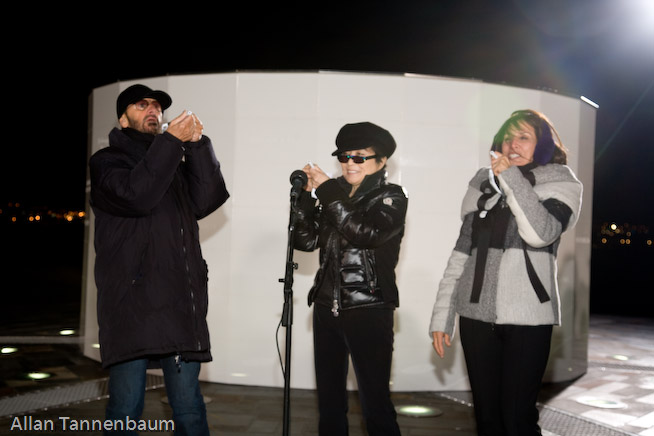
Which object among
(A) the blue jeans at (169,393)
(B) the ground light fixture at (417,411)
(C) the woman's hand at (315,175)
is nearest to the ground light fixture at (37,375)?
(B) the ground light fixture at (417,411)

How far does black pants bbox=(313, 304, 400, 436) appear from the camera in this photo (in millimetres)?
2594

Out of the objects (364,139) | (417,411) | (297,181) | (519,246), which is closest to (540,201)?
(519,246)

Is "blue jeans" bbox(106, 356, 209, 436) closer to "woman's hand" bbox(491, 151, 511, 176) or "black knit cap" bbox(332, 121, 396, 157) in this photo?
"black knit cap" bbox(332, 121, 396, 157)

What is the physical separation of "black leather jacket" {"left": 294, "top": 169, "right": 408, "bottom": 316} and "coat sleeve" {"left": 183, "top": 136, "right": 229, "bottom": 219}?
0.36 m

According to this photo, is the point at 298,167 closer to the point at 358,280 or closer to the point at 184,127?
the point at 358,280

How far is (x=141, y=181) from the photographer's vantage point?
2.19 metres

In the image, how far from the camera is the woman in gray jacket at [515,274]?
2279 mm

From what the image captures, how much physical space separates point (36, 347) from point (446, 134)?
4547 millimetres

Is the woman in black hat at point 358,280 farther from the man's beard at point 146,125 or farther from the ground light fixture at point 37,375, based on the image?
the ground light fixture at point 37,375

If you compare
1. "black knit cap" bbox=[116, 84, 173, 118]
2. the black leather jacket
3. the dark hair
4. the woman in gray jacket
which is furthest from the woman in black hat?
"black knit cap" bbox=[116, 84, 173, 118]

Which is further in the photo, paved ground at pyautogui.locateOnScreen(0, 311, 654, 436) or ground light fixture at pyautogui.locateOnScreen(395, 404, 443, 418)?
ground light fixture at pyautogui.locateOnScreen(395, 404, 443, 418)

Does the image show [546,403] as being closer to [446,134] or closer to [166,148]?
[446,134]

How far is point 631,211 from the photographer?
116ft

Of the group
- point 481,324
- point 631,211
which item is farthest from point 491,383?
point 631,211
